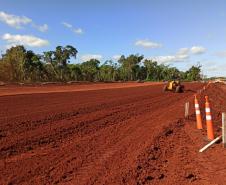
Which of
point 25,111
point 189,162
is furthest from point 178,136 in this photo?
point 25,111

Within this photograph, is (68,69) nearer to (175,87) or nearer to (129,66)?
(129,66)

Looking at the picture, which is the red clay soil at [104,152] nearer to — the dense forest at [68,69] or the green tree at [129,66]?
the dense forest at [68,69]

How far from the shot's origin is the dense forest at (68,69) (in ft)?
267

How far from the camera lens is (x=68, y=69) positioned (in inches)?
4348

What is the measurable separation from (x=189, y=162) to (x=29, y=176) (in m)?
3.72

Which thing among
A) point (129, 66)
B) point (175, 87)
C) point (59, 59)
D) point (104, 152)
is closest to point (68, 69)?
point (59, 59)

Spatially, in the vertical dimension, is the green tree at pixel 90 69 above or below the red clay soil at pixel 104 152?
above

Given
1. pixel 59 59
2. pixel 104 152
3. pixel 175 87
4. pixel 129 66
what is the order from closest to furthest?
pixel 104 152 < pixel 175 87 < pixel 59 59 < pixel 129 66

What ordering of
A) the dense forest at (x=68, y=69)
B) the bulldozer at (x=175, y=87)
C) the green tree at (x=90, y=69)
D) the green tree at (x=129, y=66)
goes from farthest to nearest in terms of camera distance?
the green tree at (x=129, y=66)
the green tree at (x=90, y=69)
the dense forest at (x=68, y=69)
the bulldozer at (x=175, y=87)

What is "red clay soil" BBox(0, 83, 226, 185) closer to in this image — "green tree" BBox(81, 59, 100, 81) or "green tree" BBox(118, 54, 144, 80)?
"green tree" BBox(81, 59, 100, 81)

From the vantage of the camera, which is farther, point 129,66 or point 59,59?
point 129,66

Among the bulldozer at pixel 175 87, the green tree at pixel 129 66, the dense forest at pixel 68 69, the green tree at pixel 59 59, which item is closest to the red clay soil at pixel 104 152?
the bulldozer at pixel 175 87

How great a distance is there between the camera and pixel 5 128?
1301 centimetres

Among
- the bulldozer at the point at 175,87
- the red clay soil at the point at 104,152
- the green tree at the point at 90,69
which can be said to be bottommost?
the red clay soil at the point at 104,152
